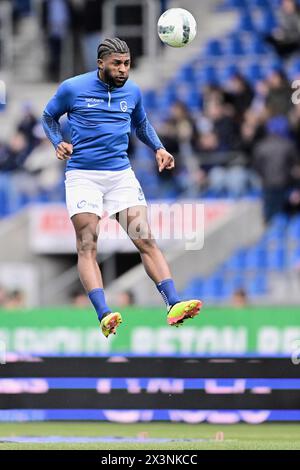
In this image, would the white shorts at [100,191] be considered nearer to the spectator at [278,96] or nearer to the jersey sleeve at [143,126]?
the jersey sleeve at [143,126]

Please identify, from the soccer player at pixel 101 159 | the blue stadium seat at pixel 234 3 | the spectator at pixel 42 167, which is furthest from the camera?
the blue stadium seat at pixel 234 3

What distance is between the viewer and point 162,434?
13.0 metres

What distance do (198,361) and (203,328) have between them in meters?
3.60

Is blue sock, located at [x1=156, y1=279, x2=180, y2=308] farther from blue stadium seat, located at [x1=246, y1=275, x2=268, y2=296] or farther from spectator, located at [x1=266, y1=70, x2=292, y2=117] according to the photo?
spectator, located at [x1=266, y1=70, x2=292, y2=117]

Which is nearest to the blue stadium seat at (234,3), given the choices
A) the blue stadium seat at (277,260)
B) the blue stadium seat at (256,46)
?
the blue stadium seat at (256,46)

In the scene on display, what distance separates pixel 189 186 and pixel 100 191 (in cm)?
924

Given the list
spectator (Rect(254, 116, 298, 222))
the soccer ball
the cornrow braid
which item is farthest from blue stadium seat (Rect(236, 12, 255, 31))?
the cornrow braid

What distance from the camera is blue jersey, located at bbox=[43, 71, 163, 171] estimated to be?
11.6 meters

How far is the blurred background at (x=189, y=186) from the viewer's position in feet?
56.1

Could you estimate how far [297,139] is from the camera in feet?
66.0

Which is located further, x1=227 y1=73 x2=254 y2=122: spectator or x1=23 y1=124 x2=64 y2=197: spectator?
x1=23 y1=124 x2=64 y2=197: spectator

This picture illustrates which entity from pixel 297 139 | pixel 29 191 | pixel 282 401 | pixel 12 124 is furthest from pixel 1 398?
pixel 12 124

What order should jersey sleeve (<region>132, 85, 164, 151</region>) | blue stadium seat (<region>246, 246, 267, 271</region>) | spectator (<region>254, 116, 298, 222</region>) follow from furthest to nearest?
blue stadium seat (<region>246, 246, 267, 271</region>) < spectator (<region>254, 116, 298, 222</region>) < jersey sleeve (<region>132, 85, 164, 151</region>)

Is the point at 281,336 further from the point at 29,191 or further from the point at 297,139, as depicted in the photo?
the point at 29,191
